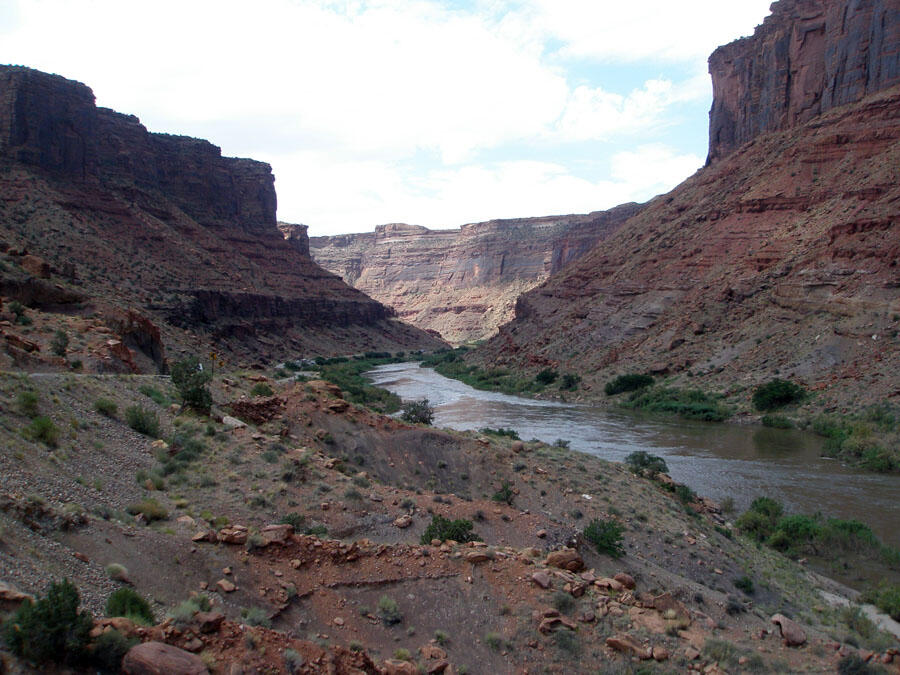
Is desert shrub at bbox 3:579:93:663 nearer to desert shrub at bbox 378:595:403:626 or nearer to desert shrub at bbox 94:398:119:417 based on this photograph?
desert shrub at bbox 378:595:403:626

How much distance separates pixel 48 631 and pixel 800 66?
6617 cm

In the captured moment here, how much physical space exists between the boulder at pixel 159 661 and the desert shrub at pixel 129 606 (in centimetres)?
66

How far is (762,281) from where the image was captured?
43656mm

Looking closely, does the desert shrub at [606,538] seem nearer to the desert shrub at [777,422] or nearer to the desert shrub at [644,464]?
the desert shrub at [644,464]

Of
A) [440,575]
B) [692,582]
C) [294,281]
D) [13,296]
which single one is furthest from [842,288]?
[294,281]

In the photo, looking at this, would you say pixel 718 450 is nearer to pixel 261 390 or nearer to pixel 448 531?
pixel 261 390

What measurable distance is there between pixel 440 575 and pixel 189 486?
4119 mm

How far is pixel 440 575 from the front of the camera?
8375 mm

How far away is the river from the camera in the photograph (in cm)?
1908

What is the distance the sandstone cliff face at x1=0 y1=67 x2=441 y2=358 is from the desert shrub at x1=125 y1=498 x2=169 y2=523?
28291 mm

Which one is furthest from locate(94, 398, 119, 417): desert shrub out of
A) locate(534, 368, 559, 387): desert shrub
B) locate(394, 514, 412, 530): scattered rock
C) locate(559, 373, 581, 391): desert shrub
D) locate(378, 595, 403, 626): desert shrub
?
locate(534, 368, 559, 387): desert shrub

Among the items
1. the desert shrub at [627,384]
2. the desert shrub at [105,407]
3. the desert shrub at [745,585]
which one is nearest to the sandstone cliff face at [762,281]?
the desert shrub at [627,384]

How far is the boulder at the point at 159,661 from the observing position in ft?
15.2

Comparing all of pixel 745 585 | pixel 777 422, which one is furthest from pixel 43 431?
pixel 777 422
